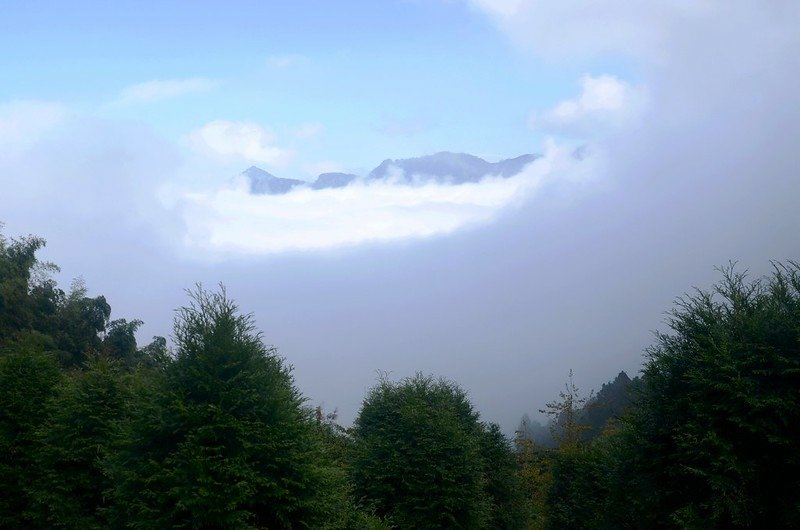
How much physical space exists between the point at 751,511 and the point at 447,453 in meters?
11.8

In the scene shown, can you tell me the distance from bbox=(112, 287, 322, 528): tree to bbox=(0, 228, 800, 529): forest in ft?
0.09

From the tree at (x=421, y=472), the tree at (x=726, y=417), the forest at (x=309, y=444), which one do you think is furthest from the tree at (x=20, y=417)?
the tree at (x=726, y=417)

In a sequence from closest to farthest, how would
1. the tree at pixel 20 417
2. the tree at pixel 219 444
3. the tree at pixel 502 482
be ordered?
the tree at pixel 219 444
the tree at pixel 20 417
the tree at pixel 502 482

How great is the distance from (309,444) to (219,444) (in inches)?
64.2

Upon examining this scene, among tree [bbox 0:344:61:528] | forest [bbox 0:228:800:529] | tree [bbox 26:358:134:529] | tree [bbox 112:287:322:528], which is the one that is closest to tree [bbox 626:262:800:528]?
forest [bbox 0:228:800:529]

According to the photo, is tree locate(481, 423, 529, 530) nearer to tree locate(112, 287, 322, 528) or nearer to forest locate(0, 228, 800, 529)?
forest locate(0, 228, 800, 529)

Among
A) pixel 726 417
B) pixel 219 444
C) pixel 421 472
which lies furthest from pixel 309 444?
pixel 421 472

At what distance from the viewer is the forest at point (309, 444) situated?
11.8m

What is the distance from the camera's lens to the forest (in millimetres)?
11773

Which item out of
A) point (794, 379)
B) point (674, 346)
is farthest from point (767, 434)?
point (674, 346)

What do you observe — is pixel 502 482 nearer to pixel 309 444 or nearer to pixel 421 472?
pixel 421 472

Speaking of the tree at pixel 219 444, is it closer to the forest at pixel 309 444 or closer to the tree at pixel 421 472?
the forest at pixel 309 444

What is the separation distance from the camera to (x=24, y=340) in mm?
49406

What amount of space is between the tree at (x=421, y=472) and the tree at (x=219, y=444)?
33.2ft
